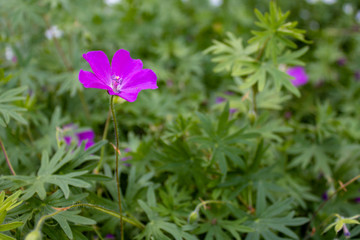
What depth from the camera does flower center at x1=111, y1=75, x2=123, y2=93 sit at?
96 cm

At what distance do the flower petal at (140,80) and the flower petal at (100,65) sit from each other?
0.18 feet

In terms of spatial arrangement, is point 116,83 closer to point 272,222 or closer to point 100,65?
point 100,65

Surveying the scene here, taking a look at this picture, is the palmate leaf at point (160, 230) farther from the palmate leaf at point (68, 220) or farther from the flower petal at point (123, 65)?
the flower petal at point (123, 65)

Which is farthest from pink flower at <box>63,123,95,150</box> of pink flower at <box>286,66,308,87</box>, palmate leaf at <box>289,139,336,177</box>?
pink flower at <box>286,66,308,87</box>

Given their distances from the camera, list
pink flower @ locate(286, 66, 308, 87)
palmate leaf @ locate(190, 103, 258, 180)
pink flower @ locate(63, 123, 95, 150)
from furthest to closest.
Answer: pink flower @ locate(286, 66, 308, 87), pink flower @ locate(63, 123, 95, 150), palmate leaf @ locate(190, 103, 258, 180)

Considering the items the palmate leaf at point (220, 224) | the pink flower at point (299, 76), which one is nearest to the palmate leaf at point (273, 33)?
the palmate leaf at point (220, 224)

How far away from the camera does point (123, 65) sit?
39.4 inches

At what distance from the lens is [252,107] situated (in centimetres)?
146

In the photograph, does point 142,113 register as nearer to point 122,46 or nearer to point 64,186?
point 122,46

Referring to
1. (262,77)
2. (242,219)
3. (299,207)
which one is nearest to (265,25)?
(262,77)

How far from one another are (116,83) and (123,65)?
0.21 ft

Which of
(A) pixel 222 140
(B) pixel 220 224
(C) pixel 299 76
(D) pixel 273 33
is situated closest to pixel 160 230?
(B) pixel 220 224

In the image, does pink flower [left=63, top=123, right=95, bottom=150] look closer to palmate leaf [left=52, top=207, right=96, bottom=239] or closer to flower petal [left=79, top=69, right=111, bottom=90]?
palmate leaf [left=52, top=207, right=96, bottom=239]

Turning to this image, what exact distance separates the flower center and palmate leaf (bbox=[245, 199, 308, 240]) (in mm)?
675
